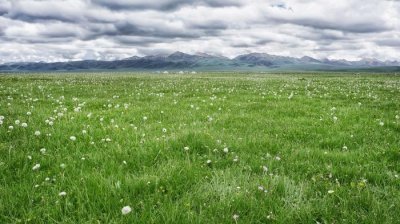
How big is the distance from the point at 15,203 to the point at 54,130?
4494 mm

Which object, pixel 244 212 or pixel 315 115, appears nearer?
pixel 244 212

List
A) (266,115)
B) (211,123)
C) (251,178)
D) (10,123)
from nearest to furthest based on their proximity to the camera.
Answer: (251,178) → (10,123) → (211,123) → (266,115)

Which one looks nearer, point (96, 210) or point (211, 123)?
point (96, 210)

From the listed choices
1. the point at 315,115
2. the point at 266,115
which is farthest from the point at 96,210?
the point at 315,115

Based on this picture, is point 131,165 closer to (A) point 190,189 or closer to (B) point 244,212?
(A) point 190,189

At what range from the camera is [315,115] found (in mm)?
13016

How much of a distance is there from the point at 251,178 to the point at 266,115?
7.15 metres

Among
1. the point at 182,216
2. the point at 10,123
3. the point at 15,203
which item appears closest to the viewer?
the point at 182,216

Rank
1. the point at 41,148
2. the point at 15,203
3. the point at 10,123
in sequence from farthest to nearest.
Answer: the point at 10,123 < the point at 41,148 < the point at 15,203

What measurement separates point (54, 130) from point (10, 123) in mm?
1766

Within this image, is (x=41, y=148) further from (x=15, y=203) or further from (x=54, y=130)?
(x=15, y=203)

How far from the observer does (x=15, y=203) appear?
4867 mm

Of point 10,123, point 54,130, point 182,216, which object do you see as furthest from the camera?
point 10,123

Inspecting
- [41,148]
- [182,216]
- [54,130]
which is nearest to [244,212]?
[182,216]
